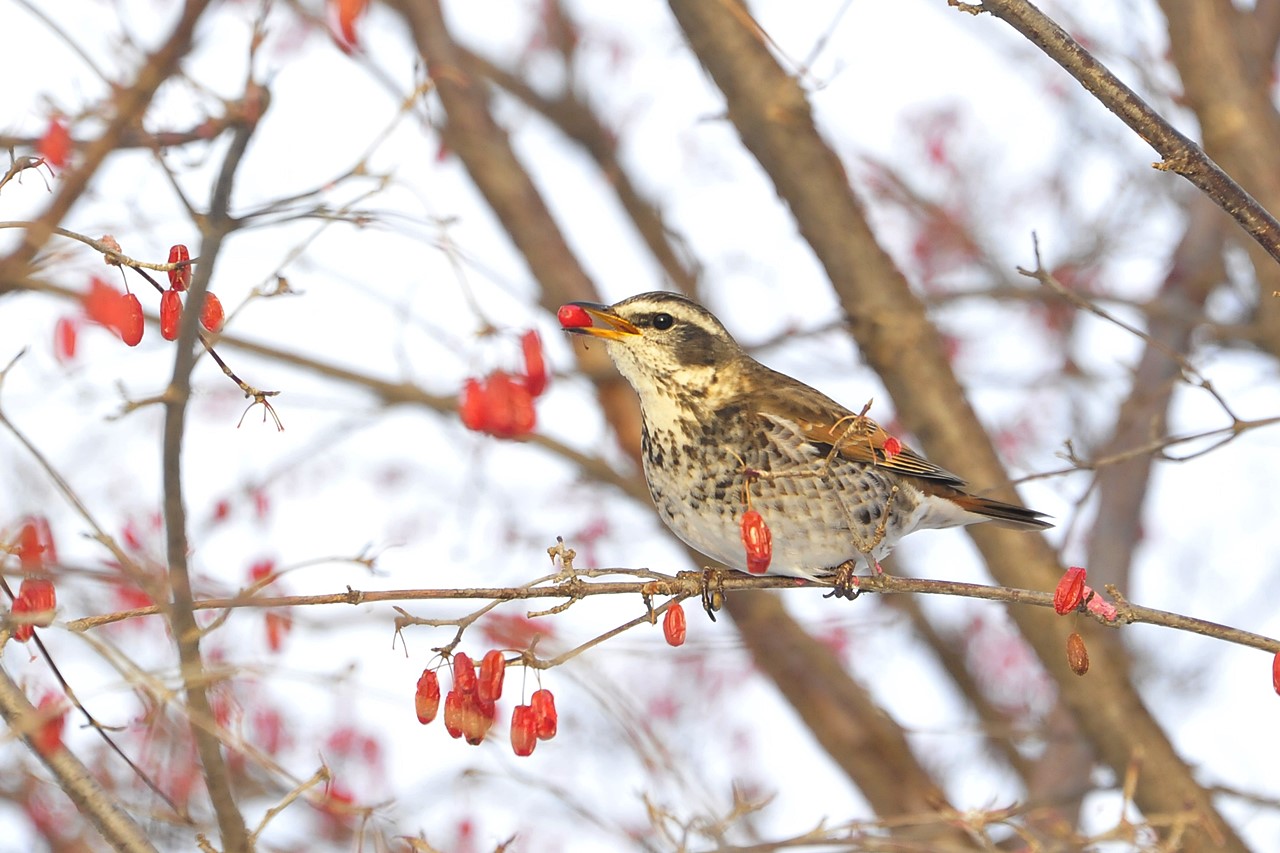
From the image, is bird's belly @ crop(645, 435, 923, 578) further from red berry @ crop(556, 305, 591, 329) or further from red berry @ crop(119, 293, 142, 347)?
red berry @ crop(119, 293, 142, 347)

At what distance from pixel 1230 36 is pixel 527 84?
5367 mm

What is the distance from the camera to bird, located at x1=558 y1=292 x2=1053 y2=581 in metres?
5.18

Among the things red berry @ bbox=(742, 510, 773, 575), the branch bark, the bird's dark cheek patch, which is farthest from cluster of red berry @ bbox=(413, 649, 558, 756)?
the branch bark

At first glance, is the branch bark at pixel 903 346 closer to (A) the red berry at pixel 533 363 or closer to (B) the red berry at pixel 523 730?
(A) the red berry at pixel 533 363

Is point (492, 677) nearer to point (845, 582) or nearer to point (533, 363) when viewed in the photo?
point (533, 363)

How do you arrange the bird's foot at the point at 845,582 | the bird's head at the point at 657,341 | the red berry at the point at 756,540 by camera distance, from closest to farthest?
the red berry at the point at 756,540 → the bird's foot at the point at 845,582 → the bird's head at the point at 657,341

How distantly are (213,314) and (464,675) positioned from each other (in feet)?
3.92

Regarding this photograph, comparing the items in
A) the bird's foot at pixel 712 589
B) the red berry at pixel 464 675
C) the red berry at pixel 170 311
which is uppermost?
the red berry at pixel 170 311

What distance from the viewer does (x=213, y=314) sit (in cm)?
368

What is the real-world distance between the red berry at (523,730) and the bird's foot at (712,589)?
Answer: 36.2 inches

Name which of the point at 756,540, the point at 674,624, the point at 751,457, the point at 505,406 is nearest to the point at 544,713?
the point at 674,624

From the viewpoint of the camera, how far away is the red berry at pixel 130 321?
11.9 feet

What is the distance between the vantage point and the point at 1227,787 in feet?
19.9

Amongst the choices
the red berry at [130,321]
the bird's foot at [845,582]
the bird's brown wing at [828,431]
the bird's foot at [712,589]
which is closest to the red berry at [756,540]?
the bird's foot at [712,589]
